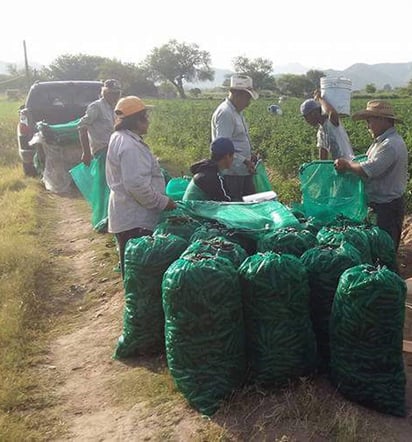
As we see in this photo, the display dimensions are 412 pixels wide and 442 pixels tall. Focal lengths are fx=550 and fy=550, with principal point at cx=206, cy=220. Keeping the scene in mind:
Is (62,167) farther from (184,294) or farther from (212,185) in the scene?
(184,294)

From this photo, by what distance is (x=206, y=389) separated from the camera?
2.98 metres

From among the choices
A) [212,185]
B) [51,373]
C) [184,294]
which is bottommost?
[51,373]

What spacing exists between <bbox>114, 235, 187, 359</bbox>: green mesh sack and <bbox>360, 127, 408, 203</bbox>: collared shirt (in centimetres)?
171

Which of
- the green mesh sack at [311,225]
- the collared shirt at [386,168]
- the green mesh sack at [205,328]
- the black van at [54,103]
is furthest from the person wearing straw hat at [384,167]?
the black van at [54,103]

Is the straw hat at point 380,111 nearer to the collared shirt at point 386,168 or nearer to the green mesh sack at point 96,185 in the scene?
the collared shirt at point 386,168

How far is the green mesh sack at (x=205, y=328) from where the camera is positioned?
2.90 meters

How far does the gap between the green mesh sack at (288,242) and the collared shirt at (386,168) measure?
3.38 ft

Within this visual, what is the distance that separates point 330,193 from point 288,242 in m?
1.23

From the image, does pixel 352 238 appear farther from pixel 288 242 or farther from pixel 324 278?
pixel 324 278

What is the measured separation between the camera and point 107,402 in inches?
129

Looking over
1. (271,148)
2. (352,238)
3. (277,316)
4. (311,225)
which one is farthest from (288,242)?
(271,148)

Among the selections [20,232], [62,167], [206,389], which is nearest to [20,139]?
[62,167]

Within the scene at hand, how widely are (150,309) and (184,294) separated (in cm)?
68

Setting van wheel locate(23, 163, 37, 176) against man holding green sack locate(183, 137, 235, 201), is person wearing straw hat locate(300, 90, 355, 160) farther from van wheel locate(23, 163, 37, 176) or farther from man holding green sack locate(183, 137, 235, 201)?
van wheel locate(23, 163, 37, 176)
